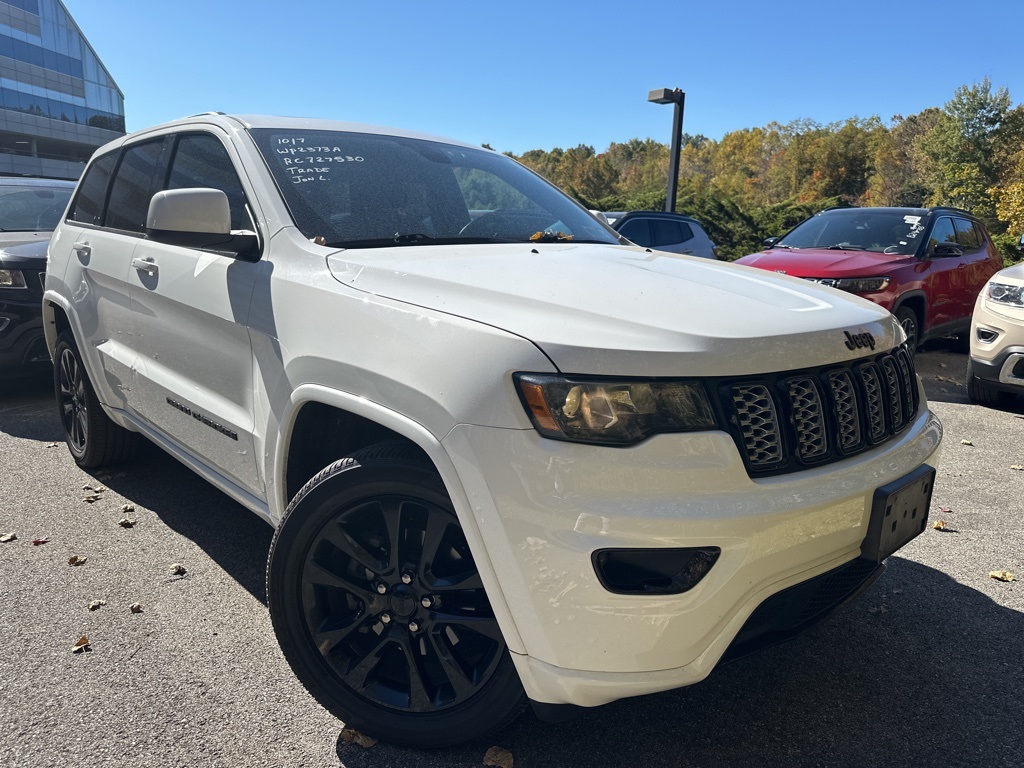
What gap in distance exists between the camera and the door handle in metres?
3.14

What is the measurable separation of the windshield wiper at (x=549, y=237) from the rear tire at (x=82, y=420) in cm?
256

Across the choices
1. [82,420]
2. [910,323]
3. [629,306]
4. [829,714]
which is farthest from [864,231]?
[82,420]

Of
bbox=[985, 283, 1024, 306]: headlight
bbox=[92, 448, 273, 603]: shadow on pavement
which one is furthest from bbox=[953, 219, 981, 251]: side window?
bbox=[92, 448, 273, 603]: shadow on pavement

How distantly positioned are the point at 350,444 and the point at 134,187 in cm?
208

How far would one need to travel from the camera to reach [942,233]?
8391mm

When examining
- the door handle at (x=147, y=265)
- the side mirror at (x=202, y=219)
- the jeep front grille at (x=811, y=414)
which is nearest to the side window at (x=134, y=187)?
the door handle at (x=147, y=265)

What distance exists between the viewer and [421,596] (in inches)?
83.0

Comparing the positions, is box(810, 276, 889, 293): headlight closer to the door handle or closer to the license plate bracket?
the license plate bracket

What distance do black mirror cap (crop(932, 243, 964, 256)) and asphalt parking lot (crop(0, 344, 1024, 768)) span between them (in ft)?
15.7

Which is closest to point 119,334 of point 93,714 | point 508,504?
point 93,714

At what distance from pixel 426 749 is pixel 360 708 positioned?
213mm

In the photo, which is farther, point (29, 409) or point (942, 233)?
point (942, 233)

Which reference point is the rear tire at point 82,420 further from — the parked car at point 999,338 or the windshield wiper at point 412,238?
the parked car at point 999,338

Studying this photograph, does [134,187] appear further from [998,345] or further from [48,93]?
[48,93]
